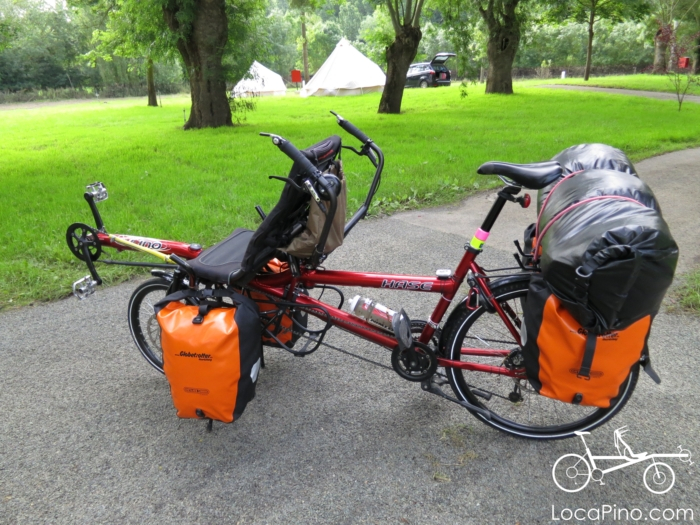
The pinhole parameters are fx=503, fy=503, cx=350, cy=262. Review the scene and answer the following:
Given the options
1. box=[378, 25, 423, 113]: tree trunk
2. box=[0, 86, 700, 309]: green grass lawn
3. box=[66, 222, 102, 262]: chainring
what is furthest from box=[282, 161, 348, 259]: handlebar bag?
box=[378, 25, 423, 113]: tree trunk

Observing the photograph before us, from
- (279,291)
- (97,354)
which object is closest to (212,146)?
Result: (97,354)

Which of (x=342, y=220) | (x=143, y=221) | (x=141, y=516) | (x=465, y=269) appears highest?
(x=342, y=220)

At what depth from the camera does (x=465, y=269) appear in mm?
2596

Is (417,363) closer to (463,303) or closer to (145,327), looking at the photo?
(463,303)

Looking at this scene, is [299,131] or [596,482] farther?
[299,131]

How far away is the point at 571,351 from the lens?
83.3 inches

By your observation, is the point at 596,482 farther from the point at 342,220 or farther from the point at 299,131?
the point at 299,131

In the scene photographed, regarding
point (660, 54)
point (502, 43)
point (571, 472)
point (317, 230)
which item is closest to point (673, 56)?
point (502, 43)

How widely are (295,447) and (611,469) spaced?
1625 millimetres

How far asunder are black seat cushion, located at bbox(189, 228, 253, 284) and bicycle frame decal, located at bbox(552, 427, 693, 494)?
193 centimetres

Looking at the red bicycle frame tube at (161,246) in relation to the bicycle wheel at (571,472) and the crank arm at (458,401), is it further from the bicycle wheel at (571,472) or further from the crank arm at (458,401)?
the bicycle wheel at (571,472)

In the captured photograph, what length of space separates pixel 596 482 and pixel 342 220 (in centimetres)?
182

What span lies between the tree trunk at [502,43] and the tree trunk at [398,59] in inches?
183

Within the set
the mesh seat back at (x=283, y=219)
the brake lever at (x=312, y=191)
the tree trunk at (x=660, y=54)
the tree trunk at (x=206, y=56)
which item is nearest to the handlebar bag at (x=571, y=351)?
the brake lever at (x=312, y=191)
